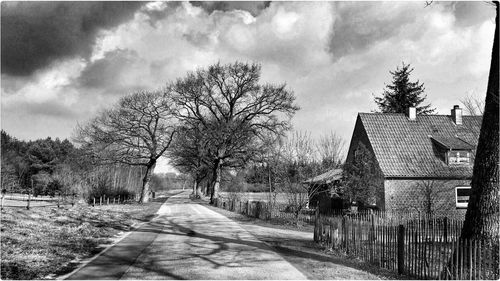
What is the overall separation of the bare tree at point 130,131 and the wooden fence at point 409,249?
102ft

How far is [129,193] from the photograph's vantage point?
49.2 metres

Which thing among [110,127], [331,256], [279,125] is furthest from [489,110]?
[110,127]

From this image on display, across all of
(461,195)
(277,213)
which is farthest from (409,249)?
(461,195)

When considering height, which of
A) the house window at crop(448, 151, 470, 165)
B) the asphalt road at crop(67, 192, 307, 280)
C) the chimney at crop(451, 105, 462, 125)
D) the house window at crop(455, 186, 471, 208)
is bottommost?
the asphalt road at crop(67, 192, 307, 280)

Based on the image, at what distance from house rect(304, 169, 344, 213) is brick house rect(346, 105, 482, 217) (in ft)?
9.72

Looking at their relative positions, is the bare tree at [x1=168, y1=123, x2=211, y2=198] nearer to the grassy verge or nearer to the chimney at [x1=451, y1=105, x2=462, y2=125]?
the grassy verge

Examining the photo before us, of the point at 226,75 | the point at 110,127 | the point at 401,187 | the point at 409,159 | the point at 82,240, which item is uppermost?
the point at 226,75

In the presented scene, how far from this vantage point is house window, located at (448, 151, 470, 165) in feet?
92.0

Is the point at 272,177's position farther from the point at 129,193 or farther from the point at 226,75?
the point at 129,193

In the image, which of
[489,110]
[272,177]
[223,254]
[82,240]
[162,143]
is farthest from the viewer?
[162,143]

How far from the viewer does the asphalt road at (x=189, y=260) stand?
9077 millimetres

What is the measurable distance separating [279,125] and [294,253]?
2974cm

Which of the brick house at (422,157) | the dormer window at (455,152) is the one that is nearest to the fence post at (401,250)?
the brick house at (422,157)

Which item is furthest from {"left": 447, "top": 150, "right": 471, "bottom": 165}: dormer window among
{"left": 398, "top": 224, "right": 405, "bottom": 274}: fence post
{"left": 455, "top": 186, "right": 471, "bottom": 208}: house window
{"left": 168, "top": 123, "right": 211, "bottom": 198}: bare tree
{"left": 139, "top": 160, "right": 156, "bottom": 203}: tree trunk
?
{"left": 139, "top": 160, "right": 156, "bottom": 203}: tree trunk
